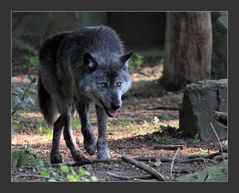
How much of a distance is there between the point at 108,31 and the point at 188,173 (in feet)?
7.72

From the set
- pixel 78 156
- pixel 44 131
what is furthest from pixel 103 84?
pixel 44 131

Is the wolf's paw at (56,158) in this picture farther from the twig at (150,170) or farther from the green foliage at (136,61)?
the green foliage at (136,61)

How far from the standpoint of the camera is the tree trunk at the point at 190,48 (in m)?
12.5

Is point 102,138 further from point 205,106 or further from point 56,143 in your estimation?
point 205,106

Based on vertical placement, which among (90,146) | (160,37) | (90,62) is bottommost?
(90,146)

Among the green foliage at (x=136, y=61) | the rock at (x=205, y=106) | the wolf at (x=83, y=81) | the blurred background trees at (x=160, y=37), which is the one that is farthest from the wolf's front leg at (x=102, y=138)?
the green foliage at (x=136, y=61)

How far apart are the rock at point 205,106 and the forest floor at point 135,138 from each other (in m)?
0.17

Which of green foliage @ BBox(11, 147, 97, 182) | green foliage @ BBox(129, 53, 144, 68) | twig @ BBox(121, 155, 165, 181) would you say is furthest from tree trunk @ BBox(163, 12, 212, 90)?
twig @ BBox(121, 155, 165, 181)

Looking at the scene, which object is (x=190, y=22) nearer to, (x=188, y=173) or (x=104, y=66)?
(x=104, y=66)

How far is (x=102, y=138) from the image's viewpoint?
299 inches

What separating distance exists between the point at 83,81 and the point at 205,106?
185 centimetres

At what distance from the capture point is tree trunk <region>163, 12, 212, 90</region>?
12.5 meters

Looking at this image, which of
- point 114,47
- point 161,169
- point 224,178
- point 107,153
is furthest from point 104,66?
point 224,178

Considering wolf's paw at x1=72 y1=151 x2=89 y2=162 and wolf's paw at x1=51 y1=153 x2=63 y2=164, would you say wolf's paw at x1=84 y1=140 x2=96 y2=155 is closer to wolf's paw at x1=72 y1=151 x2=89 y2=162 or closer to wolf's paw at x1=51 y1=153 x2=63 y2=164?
wolf's paw at x1=72 y1=151 x2=89 y2=162
